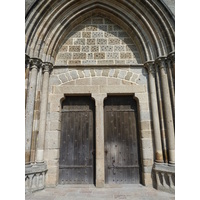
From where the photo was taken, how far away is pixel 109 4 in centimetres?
430

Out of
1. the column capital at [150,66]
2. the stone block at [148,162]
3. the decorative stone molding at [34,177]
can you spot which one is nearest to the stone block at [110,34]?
the column capital at [150,66]

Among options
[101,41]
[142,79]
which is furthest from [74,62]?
[142,79]

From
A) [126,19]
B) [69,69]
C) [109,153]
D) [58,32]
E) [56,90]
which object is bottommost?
[109,153]

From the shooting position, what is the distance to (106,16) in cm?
449

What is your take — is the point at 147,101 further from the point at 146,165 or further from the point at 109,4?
the point at 109,4

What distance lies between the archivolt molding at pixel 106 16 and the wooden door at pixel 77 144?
1.47m

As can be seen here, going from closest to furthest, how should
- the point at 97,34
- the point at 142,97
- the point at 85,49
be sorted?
the point at 142,97 < the point at 85,49 < the point at 97,34

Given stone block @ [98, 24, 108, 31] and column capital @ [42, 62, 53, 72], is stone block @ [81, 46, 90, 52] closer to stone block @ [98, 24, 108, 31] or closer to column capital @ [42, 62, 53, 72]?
stone block @ [98, 24, 108, 31]

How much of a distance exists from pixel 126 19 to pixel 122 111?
8.02 ft

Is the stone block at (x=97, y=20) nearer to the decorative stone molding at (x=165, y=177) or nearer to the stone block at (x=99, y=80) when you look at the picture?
the stone block at (x=99, y=80)

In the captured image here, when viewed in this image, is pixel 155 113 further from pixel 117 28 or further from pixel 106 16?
pixel 106 16

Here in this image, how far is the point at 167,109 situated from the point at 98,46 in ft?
7.85

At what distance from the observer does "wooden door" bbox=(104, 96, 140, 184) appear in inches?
146

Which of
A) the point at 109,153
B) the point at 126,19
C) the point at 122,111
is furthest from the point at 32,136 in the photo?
the point at 126,19
